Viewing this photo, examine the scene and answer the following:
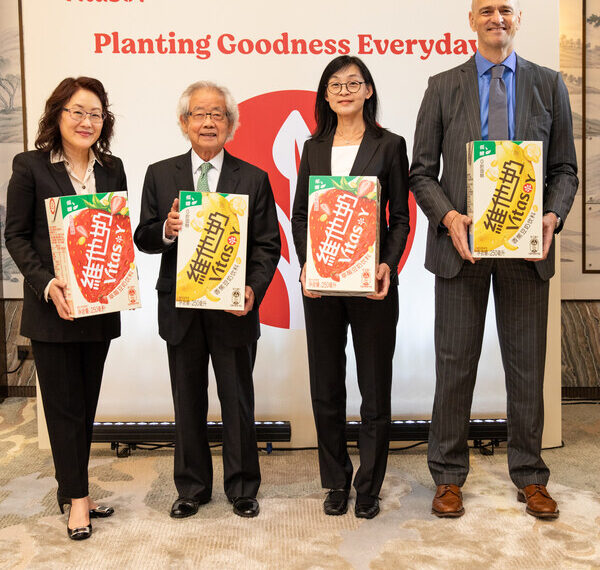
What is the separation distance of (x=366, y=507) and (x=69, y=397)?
1.14m

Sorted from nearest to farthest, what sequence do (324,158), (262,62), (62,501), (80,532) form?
(80,532), (324,158), (62,501), (262,62)

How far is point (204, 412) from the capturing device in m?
2.68

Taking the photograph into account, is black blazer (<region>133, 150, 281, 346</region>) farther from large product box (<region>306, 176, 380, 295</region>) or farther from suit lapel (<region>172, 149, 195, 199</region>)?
large product box (<region>306, 176, 380, 295</region>)

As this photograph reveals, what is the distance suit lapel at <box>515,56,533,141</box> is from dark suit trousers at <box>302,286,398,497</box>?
2.37 ft

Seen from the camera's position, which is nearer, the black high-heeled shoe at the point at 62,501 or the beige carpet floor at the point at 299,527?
the beige carpet floor at the point at 299,527

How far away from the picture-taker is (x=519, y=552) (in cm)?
228

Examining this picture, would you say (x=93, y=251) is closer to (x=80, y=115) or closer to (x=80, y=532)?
(x=80, y=115)

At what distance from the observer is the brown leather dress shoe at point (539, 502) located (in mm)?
2545

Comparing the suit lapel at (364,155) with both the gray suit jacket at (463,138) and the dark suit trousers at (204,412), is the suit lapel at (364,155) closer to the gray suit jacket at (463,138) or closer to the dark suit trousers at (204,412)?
the gray suit jacket at (463,138)

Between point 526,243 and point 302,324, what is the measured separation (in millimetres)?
1346

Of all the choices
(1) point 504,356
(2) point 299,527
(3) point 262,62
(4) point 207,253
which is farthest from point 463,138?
(2) point 299,527

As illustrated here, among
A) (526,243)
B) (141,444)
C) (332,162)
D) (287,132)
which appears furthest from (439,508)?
(287,132)

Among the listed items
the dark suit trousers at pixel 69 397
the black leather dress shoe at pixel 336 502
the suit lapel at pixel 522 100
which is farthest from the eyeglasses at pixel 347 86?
the black leather dress shoe at pixel 336 502

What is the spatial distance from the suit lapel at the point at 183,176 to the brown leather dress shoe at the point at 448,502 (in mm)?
1462
